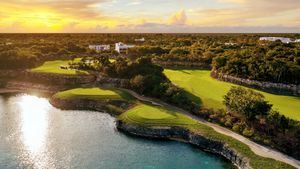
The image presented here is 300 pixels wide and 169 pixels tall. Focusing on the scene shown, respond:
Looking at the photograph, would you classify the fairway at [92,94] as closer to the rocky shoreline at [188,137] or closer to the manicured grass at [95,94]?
the manicured grass at [95,94]

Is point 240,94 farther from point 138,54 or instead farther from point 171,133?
point 138,54

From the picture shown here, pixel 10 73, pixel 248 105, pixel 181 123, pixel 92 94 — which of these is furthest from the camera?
pixel 10 73

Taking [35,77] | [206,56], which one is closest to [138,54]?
[206,56]

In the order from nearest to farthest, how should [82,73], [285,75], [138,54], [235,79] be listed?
[285,75], [235,79], [82,73], [138,54]

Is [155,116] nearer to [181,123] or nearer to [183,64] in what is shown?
[181,123]

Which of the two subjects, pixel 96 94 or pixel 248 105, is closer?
pixel 248 105

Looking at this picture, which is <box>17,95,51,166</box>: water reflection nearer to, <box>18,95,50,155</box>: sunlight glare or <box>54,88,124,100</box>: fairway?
<box>18,95,50,155</box>: sunlight glare

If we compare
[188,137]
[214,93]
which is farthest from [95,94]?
[188,137]
